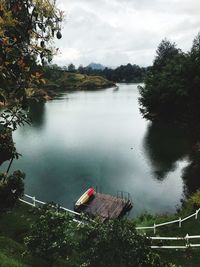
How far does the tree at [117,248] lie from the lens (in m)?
14.5

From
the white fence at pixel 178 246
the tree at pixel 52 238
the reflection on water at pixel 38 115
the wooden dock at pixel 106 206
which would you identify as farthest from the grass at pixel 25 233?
the reflection on water at pixel 38 115

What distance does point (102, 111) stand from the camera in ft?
365

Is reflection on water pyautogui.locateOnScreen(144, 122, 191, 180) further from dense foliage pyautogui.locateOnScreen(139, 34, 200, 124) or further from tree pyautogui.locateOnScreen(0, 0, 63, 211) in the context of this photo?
tree pyautogui.locateOnScreen(0, 0, 63, 211)

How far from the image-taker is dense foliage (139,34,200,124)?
70562 millimetres

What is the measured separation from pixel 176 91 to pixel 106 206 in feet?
145

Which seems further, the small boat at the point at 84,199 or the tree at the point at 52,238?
the small boat at the point at 84,199

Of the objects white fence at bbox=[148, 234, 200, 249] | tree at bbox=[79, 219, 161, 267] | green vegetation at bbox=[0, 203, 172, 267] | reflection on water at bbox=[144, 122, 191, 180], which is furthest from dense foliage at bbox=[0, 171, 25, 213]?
reflection on water at bbox=[144, 122, 191, 180]

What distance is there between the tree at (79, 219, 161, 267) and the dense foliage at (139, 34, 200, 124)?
57215 millimetres

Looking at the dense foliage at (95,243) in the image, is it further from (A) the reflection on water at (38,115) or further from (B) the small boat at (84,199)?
(A) the reflection on water at (38,115)

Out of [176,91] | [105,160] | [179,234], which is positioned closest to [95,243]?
[179,234]

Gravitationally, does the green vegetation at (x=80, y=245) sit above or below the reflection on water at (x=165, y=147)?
above

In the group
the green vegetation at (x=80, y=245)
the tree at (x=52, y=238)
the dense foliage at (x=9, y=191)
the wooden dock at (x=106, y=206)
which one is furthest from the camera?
the wooden dock at (x=106, y=206)

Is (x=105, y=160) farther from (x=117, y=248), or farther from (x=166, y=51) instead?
(x=166, y=51)

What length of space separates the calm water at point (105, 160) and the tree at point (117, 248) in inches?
810
